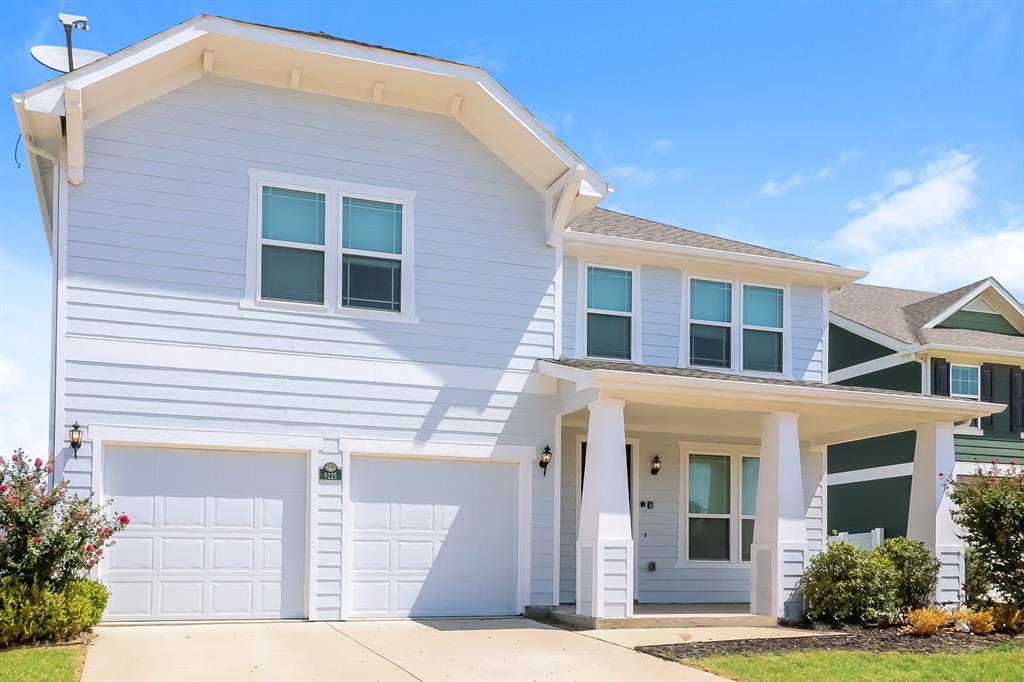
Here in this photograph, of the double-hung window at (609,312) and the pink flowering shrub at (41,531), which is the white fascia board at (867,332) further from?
the pink flowering shrub at (41,531)

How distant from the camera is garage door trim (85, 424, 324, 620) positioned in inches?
463

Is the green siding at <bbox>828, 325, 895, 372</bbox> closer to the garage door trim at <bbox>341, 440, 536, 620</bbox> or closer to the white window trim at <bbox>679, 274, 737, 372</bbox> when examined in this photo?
the white window trim at <bbox>679, 274, 737, 372</bbox>

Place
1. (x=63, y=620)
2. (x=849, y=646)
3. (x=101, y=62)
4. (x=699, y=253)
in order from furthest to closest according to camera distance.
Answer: (x=699, y=253) < (x=101, y=62) < (x=849, y=646) < (x=63, y=620)

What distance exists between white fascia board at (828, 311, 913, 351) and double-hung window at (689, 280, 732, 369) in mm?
9359

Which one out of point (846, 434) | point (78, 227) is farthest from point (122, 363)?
point (846, 434)

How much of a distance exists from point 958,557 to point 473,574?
6374 millimetres

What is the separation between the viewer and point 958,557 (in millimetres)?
13641

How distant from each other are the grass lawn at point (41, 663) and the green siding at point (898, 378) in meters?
19.1

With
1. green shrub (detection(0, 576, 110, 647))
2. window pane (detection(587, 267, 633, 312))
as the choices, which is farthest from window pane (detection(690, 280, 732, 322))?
green shrub (detection(0, 576, 110, 647))

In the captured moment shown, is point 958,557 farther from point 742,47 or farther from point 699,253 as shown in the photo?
point 742,47

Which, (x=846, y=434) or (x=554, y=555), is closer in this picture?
(x=554, y=555)

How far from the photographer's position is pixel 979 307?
1001 inches

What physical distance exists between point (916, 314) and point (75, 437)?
20.4 m

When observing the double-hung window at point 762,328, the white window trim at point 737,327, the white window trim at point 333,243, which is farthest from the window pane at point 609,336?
the white window trim at point 333,243
